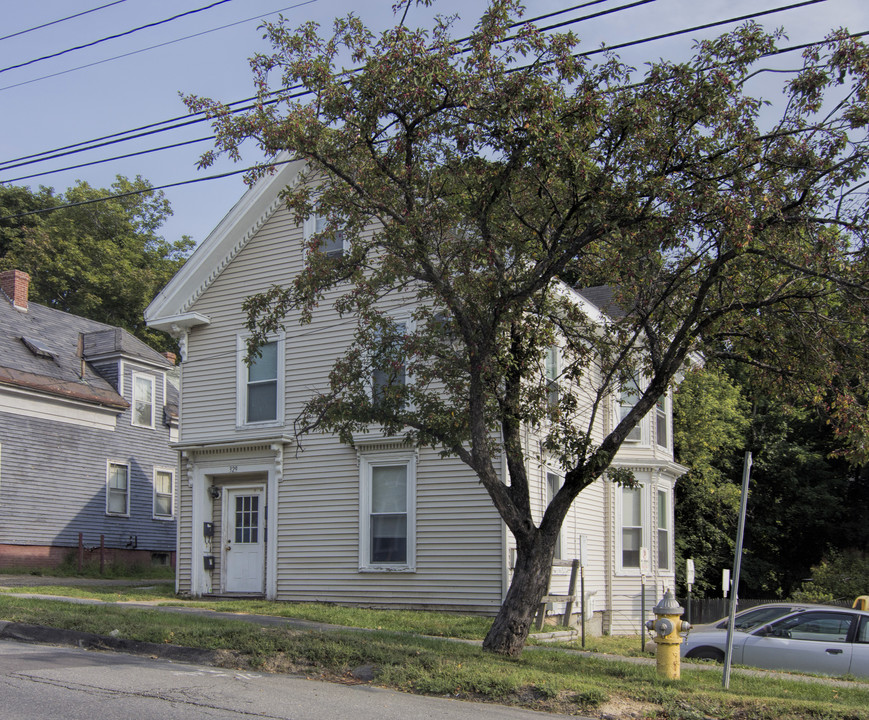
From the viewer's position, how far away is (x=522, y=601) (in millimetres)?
10844

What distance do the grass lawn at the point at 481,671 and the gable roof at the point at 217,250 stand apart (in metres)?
8.26

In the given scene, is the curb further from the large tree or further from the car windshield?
the car windshield

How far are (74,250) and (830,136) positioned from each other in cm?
3729

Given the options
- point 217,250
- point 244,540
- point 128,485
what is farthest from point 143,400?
point 244,540

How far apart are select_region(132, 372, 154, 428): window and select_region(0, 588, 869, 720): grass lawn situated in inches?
668

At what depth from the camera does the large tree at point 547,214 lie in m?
10.5

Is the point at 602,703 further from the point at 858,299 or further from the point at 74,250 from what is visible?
the point at 74,250

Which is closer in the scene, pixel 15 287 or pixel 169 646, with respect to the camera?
pixel 169 646

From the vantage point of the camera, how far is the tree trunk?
10797 millimetres

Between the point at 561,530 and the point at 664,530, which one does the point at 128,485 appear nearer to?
the point at 561,530

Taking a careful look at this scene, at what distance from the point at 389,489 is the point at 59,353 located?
14.7m

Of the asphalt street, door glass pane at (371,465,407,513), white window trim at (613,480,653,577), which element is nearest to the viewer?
the asphalt street

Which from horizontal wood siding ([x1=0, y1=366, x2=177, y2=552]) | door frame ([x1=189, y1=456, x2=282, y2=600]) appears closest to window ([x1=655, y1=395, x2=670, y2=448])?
door frame ([x1=189, y1=456, x2=282, y2=600])

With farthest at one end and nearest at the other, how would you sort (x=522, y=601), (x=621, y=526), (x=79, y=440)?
(x=79, y=440) < (x=621, y=526) < (x=522, y=601)
